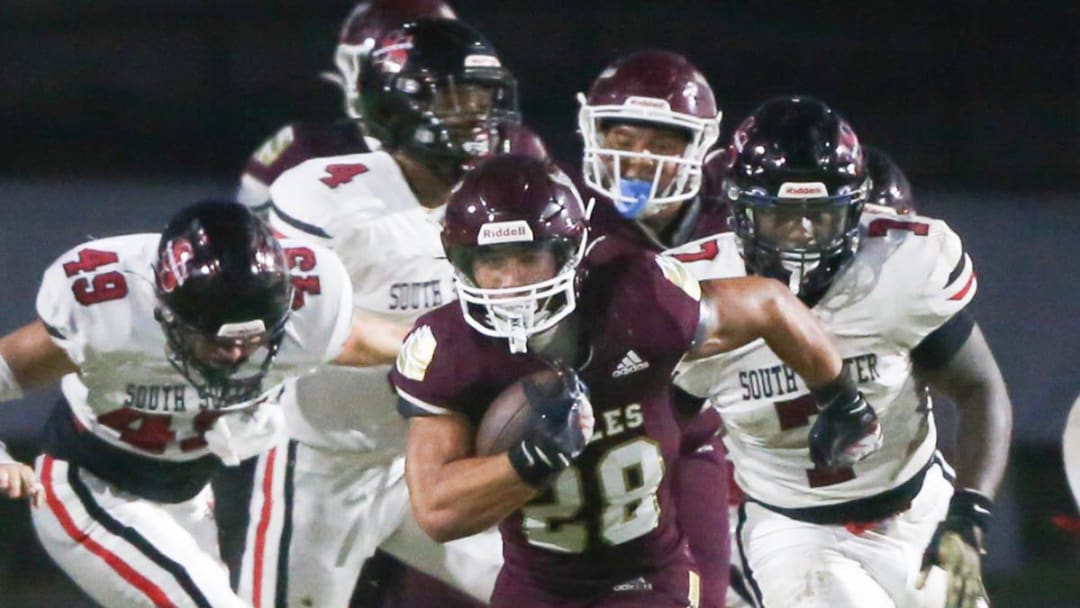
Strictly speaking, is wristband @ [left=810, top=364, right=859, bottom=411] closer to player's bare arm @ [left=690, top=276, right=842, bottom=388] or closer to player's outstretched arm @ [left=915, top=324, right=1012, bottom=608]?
player's bare arm @ [left=690, top=276, right=842, bottom=388]

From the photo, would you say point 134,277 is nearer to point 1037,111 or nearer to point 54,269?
point 54,269

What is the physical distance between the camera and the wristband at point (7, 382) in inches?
128

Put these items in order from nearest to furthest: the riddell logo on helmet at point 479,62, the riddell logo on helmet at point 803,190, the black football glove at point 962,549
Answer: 1. the black football glove at point 962,549
2. the riddell logo on helmet at point 803,190
3. the riddell logo on helmet at point 479,62

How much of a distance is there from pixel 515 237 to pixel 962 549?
84 cm

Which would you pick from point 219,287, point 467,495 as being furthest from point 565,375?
point 219,287

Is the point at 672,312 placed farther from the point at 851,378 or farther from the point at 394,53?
the point at 394,53

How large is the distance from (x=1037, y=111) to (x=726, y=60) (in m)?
0.81

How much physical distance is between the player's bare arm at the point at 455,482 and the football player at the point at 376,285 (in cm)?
82

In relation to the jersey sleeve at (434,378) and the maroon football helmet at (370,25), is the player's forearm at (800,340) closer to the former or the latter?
the jersey sleeve at (434,378)

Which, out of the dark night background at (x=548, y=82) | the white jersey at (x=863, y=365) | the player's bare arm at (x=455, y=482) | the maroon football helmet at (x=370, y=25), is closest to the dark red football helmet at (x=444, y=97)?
the maroon football helmet at (x=370, y=25)

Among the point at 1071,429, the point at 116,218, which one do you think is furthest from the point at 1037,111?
the point at 116,218

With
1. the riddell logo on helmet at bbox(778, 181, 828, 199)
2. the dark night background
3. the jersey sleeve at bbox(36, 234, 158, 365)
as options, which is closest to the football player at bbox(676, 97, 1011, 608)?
the riddell logo on helmet at bbox(778, 181, 828, 199)

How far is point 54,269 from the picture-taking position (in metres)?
3.30

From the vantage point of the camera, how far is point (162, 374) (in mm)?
3309
